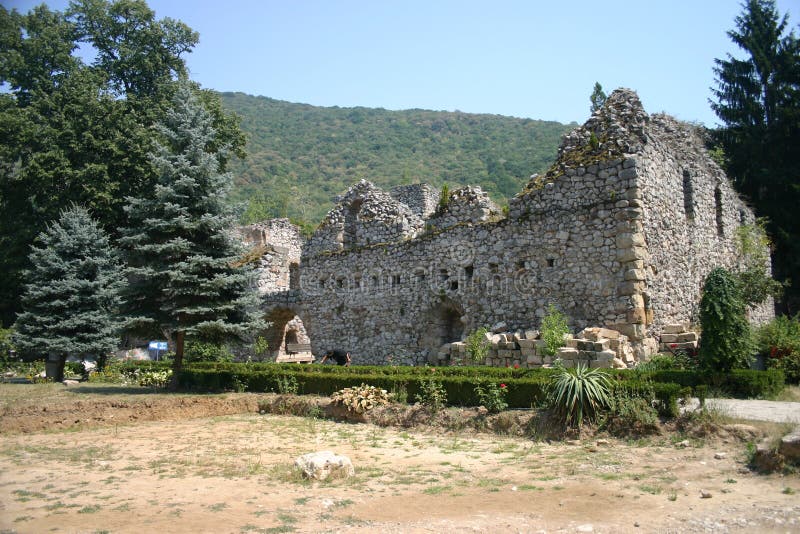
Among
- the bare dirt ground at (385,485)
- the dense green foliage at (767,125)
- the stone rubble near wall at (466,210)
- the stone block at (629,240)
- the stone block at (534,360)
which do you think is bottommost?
the bare dirt ground at (385,485)

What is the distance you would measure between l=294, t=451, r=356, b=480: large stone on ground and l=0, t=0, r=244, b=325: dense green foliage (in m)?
21.2

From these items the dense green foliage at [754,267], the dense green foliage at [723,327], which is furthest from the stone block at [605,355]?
the dense green foliage at [754,267]

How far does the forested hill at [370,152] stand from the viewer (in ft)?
197

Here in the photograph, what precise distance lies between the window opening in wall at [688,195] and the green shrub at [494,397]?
11.0 metres

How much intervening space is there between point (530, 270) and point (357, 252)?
307 inches

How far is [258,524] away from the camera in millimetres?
6266

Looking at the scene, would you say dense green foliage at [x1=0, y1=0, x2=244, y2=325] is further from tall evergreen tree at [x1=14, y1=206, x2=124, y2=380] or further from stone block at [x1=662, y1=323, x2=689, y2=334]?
stone block at [x1=662, y1=323, x2=689, y2=334]

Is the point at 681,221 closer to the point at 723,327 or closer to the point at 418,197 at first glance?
the point at 723,327

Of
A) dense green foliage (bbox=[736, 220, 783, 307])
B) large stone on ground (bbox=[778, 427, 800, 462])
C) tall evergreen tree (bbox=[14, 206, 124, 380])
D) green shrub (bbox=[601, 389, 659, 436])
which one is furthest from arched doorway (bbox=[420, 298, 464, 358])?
large stone on ground (bbox=[778, 427, 800, 462])

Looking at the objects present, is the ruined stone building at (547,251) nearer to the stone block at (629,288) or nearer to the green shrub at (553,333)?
the stone block at (629,288)

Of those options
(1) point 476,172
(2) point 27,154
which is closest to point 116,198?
(2) point 27,154

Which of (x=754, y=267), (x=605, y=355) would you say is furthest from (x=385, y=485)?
(x=754, y=267)

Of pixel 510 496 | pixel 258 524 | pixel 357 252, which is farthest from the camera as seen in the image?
pixel 357 252

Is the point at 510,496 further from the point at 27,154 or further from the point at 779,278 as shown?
the point at 27,154
